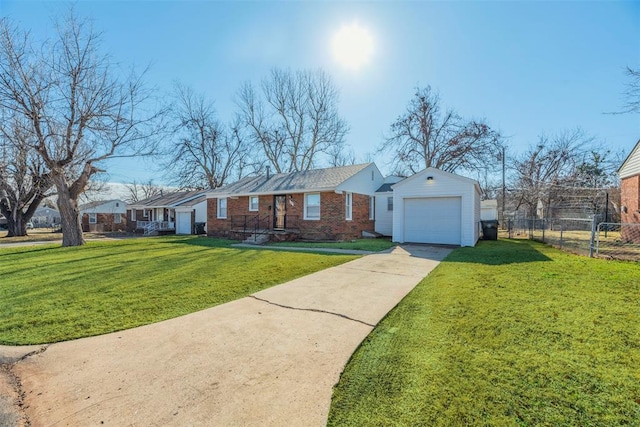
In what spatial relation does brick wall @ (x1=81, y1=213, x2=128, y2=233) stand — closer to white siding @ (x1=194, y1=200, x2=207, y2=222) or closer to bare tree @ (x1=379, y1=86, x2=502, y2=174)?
white siding @ (x1=194, y1=200, x2=207, y2=222)

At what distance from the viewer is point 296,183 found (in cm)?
1588

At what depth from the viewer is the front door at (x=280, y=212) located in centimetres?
1575

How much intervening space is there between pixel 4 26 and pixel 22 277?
10647 millimetres

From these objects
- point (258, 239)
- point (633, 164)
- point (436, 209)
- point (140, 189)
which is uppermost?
point (140, 189)

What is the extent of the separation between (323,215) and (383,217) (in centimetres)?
456

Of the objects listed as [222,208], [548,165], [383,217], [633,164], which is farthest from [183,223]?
[548,165]

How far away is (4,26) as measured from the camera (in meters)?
10.7

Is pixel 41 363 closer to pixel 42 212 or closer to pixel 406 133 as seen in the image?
pixel 406 133

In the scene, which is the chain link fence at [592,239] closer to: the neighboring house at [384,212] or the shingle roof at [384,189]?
the neighboring house at [384,212]

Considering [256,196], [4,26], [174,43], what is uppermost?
[4,26]

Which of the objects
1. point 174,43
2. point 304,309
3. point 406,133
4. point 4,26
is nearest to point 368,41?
point 174,43

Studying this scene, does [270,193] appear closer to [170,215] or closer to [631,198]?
[170,215]

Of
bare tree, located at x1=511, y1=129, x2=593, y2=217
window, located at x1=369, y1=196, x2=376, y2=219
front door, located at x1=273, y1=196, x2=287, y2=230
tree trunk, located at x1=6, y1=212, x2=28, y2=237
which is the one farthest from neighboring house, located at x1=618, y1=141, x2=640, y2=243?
tree trunk, located at x1=6, y1=212, x2=28, y2=237

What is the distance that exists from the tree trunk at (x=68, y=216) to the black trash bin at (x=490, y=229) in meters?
20.5
